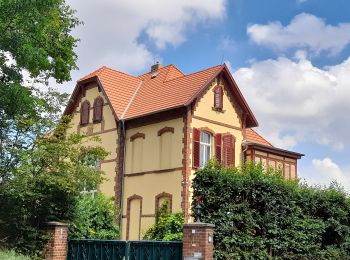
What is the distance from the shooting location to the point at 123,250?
15.7 m

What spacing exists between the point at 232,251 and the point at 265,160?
15883 millimetres

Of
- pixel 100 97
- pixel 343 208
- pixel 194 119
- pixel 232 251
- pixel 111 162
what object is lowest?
pixel 232 251

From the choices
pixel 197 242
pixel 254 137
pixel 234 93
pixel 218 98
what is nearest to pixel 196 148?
pixel 218 98

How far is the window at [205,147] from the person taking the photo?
27.5 metres

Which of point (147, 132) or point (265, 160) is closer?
point (147, 132)

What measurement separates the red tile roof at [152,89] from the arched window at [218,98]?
0.83 metres

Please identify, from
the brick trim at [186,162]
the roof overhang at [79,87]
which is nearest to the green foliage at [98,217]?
the brick trim at [186,162]

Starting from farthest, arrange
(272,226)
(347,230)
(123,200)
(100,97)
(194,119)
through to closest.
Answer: (100,97) < (123,200) < (194,119) < (347,230) < (272,226)

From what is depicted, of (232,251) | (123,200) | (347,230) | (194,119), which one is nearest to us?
(232,251)

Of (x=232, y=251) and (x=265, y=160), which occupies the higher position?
(x=265, y=160)

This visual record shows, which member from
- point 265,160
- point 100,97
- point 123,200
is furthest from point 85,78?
point 265,160

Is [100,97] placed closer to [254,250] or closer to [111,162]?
[111,162]

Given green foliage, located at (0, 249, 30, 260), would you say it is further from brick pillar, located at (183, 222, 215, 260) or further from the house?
the house

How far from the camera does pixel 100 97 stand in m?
31.1
